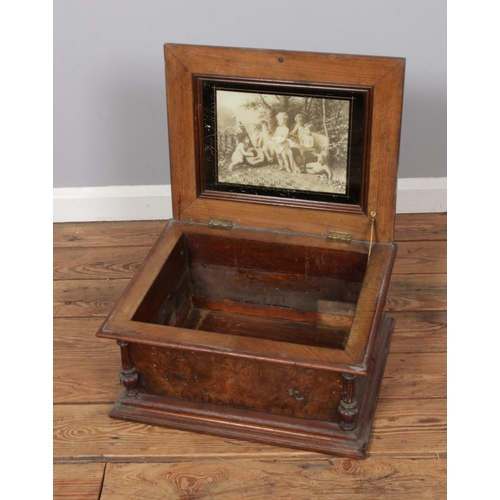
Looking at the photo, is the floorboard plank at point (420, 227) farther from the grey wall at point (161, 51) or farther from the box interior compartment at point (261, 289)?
the box interior compartment at point (261, 289)

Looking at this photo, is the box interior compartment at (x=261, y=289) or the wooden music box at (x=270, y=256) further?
the box interior compartment at (x=261, y=289)

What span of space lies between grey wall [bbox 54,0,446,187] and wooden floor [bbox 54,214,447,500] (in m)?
0.60

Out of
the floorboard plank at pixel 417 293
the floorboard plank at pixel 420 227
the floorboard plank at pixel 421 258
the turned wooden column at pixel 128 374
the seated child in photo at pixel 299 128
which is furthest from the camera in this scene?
the floorboard plank at pixel 420 227

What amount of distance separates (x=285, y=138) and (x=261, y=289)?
1.69ft

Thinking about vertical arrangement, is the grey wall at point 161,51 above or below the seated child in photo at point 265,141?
above

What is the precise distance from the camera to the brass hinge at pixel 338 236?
8.82 ft

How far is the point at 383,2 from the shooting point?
307 centimetres

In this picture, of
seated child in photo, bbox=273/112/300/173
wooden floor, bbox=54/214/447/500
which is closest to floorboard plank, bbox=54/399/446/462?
wooden floor, bbox=54/214/447/500

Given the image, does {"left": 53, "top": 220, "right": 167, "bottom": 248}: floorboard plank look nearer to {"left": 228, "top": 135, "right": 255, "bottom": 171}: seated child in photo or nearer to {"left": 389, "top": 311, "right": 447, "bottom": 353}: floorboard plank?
{"left": 228, "top": 135, "right": 255, "bottom": 171}: seated child in photo

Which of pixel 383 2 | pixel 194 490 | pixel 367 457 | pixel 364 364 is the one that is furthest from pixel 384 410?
pixel 383 2

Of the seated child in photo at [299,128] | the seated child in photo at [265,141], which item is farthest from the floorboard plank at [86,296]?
the seated child in photo at [299,128]

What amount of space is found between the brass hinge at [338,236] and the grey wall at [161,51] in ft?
2.61

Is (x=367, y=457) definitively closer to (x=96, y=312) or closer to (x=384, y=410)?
(x=384, y=410)

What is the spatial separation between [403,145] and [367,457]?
1.36m
